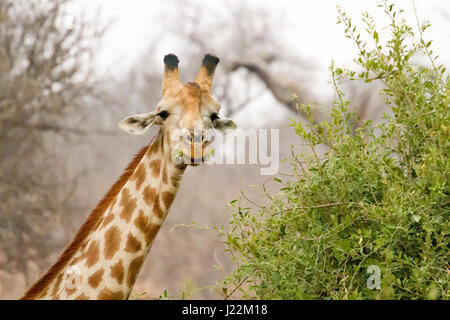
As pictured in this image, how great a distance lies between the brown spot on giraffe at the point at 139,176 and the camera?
7.85 ft

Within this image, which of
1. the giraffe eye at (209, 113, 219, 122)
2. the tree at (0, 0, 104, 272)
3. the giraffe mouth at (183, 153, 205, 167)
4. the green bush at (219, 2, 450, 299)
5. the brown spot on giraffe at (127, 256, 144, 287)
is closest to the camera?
the green bush at (219, 2, 450, 299)

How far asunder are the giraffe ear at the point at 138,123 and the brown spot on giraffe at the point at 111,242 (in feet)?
1.28

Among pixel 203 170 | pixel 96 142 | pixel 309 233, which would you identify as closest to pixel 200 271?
pixel 203 170

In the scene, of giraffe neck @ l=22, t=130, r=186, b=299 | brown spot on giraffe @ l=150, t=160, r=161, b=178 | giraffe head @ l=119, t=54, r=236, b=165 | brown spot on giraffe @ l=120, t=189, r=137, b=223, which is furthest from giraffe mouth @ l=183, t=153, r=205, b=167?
brown spot on giraffe @ l=120, t=189, r=137, b=223

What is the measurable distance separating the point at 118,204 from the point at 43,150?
24.5 ft

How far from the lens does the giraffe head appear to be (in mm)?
2184

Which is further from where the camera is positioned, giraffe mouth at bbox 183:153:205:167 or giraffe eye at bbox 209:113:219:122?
giraffe eye at bbox 209:113:219:122

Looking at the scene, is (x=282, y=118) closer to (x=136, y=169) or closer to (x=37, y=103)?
(x=37, y=103)

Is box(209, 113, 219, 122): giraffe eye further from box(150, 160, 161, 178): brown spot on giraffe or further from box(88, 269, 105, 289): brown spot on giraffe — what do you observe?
box(88, 269, 105, 289): brown spot on giraffe

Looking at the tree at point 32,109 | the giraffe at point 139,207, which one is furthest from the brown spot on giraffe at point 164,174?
the tree at point 32,109

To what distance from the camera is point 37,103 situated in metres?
9.04

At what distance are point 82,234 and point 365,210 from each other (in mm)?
1270

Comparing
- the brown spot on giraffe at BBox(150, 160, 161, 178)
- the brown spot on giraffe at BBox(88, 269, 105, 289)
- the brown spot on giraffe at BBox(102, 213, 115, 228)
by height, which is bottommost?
the brown spot on giraffe at BBox(88, 269, 105, 289)

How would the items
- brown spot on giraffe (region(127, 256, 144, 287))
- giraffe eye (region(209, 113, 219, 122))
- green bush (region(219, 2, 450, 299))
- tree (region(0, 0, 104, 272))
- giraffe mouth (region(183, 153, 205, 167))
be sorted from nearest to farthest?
green bush (region(219, 2, 450, 299)) → giraffe mouth (region(183, 153, 205, 167)) → brown spot on giraffe (region(127, 256, 144, 287)) → giraffe eye (region(209, 113, 219, 122)) → tree (region(0, 0, 104, 272))
